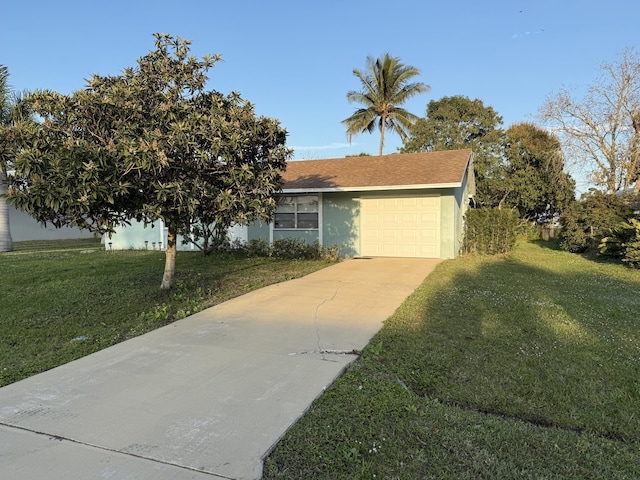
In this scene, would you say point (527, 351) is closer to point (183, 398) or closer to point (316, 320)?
point (316, 320)

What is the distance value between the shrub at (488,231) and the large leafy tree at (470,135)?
513 inches

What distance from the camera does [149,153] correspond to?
509 centimetres

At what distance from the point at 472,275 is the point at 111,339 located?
7581 millimetres

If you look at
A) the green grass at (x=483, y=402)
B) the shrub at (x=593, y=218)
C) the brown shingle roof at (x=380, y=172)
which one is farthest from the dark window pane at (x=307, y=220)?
the shrub at (x=593, y=218)

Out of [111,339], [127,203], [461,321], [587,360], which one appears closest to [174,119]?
[127,203]

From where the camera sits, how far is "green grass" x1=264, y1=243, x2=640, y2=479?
2.59 m

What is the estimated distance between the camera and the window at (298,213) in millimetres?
14133

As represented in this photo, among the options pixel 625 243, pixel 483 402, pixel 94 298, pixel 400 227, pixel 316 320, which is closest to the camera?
pixel 483 402

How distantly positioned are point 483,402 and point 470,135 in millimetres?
28409

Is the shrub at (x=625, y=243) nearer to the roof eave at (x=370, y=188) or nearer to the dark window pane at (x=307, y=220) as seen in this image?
the roof eave at (x=370, y=188)

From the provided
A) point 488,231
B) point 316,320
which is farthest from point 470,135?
point 316,320

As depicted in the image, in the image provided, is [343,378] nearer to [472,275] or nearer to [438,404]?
[438,404]

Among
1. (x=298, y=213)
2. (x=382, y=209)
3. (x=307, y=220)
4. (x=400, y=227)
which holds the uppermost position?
(x=382, y=209)

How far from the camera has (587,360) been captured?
4324mm
